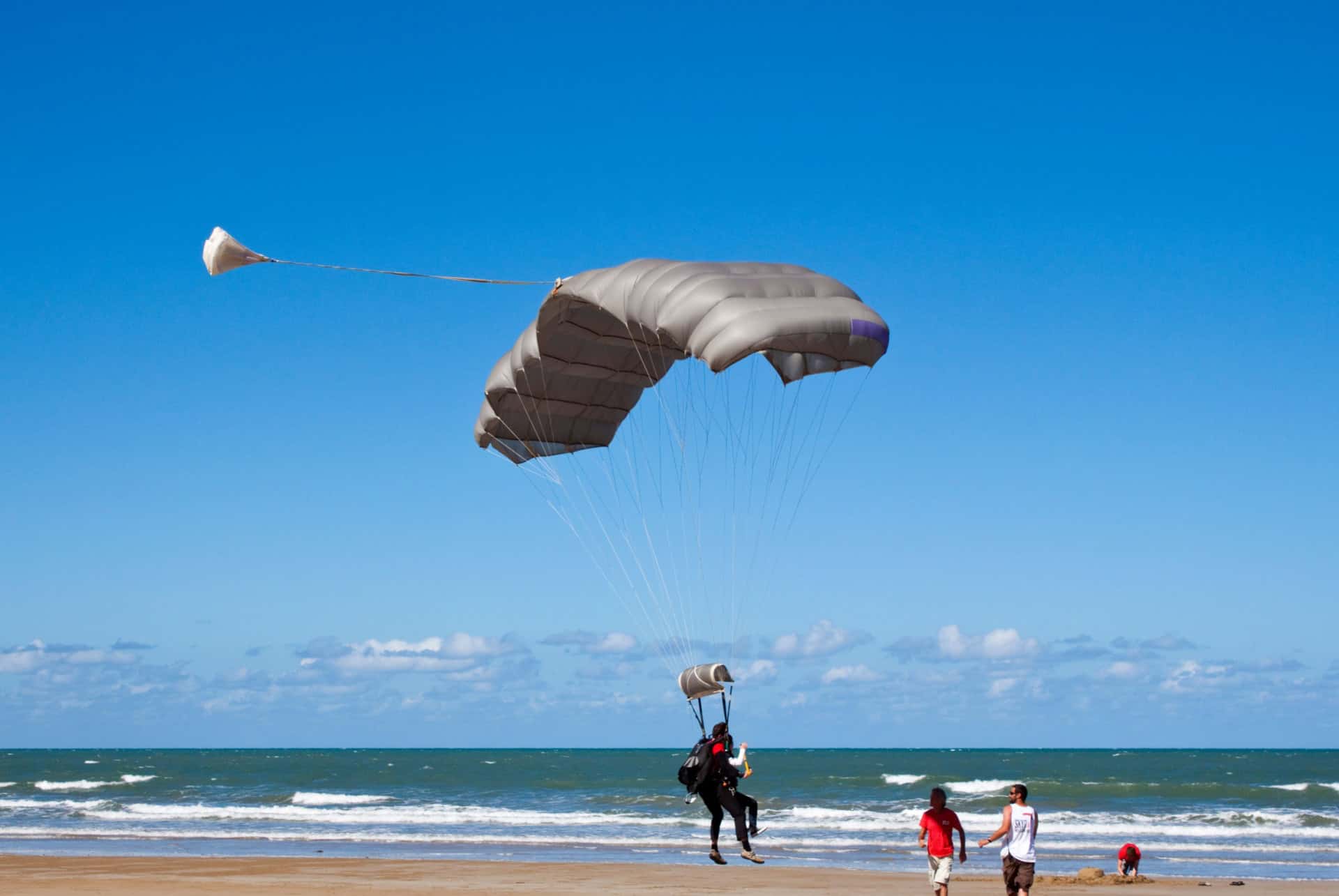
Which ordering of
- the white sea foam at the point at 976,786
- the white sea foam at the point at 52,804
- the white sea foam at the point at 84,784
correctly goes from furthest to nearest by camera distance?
the white sea foam at the point at 84,784 → the white sea foam at the point at 976,786 → the white sea foam at the point at 52,804

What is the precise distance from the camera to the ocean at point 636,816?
21.2 m

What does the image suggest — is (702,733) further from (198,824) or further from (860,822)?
(198,824)

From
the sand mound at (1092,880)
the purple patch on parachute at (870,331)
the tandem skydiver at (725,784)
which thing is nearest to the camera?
the purple patch on parachute at (870,331)

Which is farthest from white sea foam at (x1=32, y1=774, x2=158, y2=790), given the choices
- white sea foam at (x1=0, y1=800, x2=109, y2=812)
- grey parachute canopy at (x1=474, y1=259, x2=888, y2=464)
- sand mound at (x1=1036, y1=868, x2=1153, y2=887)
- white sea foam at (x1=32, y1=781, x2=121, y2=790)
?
sand mound at (x1=1036, y1=868, x2=1153, y2=887)

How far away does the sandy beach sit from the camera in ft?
50.4

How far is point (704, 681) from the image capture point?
11.9 meters

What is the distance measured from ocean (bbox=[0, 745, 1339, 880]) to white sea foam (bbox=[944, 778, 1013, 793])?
8.7 inches

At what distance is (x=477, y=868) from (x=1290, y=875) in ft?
35.1

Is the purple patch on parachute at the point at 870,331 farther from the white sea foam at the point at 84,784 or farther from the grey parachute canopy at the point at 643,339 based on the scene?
the white sea foam at the point at 84,784

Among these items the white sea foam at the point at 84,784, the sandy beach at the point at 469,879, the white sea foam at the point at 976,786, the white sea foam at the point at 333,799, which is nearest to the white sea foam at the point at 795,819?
the white sea foam at the point at 333,799

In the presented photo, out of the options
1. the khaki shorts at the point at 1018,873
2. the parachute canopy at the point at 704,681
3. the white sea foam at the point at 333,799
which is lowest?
the white sea foam at the point at 333,799

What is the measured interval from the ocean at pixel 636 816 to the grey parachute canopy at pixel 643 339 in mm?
7736

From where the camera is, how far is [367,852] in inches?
825

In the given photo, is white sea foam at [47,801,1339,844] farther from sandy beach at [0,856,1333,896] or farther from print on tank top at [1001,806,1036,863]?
print on tank top at [1001,806,1036,863]
